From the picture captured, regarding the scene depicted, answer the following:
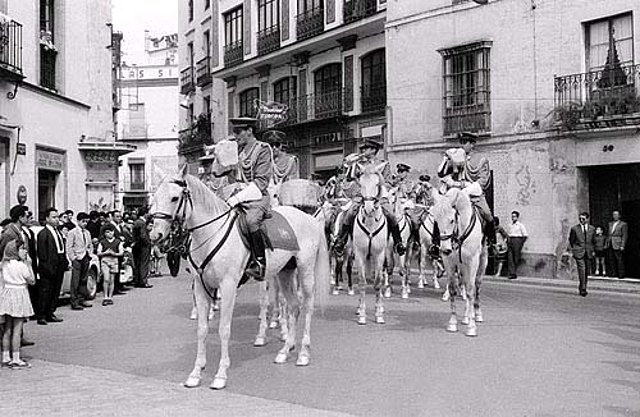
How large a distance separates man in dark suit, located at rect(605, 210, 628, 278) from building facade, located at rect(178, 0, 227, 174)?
25.3 metres

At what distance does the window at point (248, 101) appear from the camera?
38759 mm

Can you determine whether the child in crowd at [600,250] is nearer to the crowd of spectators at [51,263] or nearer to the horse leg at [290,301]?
the horse leg at [290,301]

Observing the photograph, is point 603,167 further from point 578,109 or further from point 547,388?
point 547,388

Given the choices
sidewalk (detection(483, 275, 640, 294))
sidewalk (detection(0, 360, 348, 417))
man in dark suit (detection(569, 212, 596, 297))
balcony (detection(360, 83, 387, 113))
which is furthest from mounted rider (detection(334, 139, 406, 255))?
balcony (detection(360, 83, 387, 113))

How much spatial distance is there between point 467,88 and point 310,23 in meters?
10.5

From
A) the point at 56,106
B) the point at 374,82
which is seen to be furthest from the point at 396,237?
the point at 374,82

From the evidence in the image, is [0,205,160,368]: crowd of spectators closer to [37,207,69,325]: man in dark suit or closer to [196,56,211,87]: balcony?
[37,207,69,325]: man in dark suit

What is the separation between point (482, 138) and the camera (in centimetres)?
2473

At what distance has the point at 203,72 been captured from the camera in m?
44.5

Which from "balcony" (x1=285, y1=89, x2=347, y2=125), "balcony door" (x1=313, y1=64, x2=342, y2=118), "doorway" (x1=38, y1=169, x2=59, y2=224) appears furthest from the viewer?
"balcony door" (x1=313, y1=64, x2=342, y2=118)

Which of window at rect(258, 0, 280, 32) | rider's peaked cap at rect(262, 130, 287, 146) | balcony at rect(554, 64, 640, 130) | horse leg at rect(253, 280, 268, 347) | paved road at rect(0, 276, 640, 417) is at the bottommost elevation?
paved road at rect(0, 276, 640, 417)

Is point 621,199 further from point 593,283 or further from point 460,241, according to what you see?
point 460,241

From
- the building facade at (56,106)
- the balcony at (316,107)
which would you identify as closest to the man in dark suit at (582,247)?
the building facade at (56,106)

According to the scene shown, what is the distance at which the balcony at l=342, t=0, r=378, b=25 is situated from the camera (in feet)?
97.3
